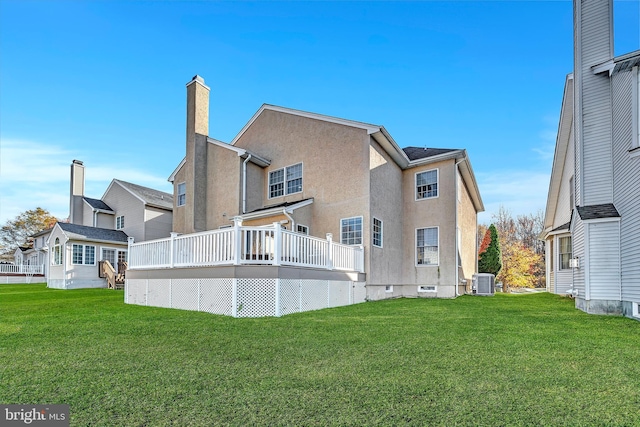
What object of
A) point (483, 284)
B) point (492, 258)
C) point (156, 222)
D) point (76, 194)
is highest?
point (76, 194)

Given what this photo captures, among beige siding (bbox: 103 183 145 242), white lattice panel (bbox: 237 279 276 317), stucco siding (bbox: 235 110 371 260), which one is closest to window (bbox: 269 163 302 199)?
stucco siding (bbox: 235 110 371 260)

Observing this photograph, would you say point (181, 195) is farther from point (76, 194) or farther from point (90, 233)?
point (76, 194)

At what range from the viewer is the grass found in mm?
2986

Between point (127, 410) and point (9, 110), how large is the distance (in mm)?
16780

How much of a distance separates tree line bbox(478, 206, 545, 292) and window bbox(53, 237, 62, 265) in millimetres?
28122

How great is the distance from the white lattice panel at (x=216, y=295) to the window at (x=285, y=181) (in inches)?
253

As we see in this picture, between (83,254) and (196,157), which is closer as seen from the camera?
(196,157)

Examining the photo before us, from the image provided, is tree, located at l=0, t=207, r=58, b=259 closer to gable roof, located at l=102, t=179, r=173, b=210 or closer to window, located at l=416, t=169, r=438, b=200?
gable roof, located at l=102, t=179, r=173, b=210

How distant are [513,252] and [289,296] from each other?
28.2 m

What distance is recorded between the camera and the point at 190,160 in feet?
51.4

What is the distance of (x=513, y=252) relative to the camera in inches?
1211

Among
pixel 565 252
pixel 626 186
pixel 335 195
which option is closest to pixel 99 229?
pixel 335 195

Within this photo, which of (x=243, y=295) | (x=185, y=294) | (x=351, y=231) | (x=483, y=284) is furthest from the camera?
(x=483, y=284)

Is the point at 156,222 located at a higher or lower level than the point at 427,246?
higher
